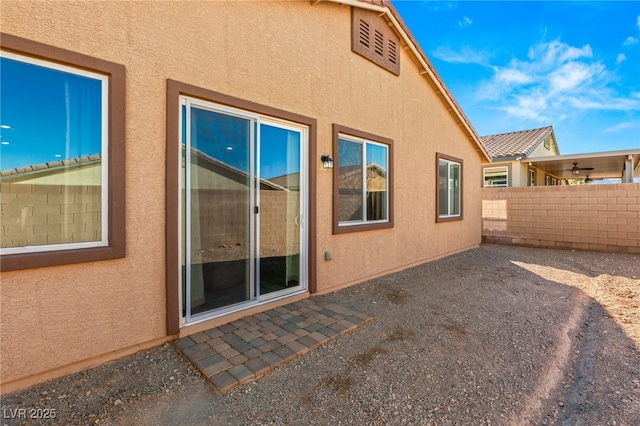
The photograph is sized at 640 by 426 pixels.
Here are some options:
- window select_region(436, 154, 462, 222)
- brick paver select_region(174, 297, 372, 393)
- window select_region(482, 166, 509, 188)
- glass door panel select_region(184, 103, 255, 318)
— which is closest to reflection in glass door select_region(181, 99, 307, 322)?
glass door panel select_region(184, 103, 255, 318)

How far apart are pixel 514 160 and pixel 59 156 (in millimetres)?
14607

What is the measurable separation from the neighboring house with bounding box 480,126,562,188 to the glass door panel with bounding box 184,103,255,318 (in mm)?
10392

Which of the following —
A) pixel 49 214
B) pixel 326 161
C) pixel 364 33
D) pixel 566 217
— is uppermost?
pixel 364 33

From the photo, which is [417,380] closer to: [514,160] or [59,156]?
[59,156]

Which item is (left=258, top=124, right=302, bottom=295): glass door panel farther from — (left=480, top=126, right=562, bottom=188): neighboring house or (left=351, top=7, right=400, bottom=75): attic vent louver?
(left=480, top=126, right=562, bottom=188): neighboring house

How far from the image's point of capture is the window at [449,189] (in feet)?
25.1

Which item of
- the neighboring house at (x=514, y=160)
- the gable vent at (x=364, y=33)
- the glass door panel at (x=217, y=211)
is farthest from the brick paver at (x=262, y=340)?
the neighboring house at (x=514, y=160)

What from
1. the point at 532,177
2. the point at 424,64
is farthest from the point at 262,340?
the point at 532,177

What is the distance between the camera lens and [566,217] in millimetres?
9289

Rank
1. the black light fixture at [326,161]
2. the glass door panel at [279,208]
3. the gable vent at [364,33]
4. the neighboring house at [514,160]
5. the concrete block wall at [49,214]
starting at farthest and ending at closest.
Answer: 1. the neighboring house at [514,160]
2. the gable vent at [364,33]
3. the black light fixture at [326,161]
4. the glass door panel at [279,208]
5. the concrete block wall at [49,214]

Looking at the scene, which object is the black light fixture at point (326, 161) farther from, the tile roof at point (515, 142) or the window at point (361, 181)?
the tile roof at point (515, 142)

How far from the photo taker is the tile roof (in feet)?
41.0

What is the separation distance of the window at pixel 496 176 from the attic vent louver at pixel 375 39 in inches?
379

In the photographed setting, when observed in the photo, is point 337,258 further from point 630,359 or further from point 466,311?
point 630,359
